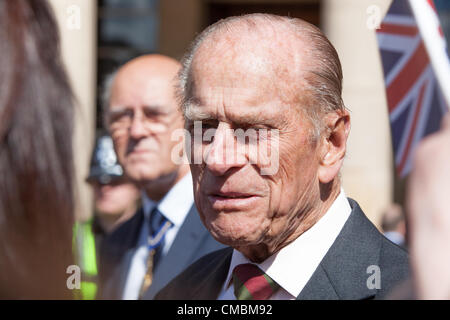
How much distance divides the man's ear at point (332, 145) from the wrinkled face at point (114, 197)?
319 centimetres

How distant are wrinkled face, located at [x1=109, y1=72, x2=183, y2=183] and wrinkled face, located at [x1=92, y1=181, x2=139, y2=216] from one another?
1.65 m

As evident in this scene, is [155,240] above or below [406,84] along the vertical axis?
below

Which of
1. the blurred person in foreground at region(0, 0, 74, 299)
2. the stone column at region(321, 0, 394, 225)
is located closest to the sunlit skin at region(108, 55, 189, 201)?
the blurred person in foreground at region(0, 0, 74, 299)

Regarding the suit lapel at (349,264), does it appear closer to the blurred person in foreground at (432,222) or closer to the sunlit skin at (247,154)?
the sunlit skin at (247,154)

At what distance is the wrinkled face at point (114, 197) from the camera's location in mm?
5152

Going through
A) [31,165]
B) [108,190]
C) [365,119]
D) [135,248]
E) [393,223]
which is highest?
[31,165]

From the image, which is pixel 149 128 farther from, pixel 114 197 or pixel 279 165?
pixel 114 197

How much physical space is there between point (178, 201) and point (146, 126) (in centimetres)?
→ 42

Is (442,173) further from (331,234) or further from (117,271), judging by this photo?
(117,271)

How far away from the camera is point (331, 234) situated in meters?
2.10

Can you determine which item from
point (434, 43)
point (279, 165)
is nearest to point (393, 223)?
point (279, 165)

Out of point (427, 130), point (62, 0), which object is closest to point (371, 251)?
point (427, 130)

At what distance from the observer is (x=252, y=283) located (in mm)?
2051

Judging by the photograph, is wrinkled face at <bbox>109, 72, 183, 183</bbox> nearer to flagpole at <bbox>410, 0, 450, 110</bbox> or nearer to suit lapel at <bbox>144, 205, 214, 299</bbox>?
suit lapel at <bbox>144, 205, 214, 299</bbox>
